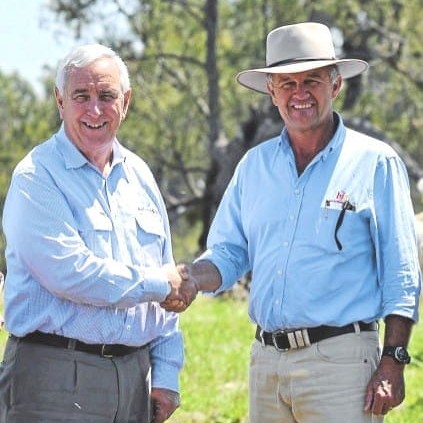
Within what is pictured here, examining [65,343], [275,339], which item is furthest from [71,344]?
[275,339]

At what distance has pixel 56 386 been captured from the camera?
4254mm

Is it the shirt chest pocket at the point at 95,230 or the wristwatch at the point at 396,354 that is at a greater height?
the shirt chest pocket at the point at 95,230

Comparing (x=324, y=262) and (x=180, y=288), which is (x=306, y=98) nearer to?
(x=324, y=262)

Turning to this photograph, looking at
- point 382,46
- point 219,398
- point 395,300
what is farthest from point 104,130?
point 382,46

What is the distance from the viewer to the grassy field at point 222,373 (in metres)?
7.38

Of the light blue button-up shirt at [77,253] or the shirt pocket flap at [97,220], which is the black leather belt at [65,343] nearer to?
the light blue button-up shirt at [77,253]

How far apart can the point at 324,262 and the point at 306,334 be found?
299 mm

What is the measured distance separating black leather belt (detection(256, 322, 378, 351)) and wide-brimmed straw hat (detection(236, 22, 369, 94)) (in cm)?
106

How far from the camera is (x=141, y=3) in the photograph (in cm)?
2488

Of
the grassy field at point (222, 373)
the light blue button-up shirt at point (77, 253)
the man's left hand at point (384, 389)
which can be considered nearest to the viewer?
the light blue button-up shirt at point (77, 253)

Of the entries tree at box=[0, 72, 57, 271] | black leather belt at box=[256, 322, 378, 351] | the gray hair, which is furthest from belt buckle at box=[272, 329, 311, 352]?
tree at box=[0, 72, 57, 271]

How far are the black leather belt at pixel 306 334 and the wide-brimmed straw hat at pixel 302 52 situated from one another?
3.49 ft

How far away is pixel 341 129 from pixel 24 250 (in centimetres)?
144

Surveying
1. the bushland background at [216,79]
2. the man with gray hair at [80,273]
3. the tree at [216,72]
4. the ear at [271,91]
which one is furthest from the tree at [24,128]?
the man with gray hair at [80,273]
